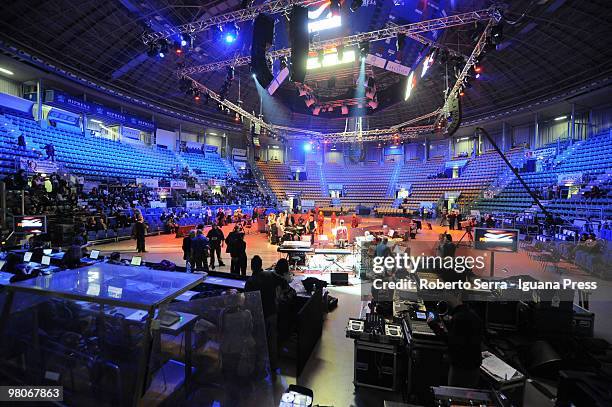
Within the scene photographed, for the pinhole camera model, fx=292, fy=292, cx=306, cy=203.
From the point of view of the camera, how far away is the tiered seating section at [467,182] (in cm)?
2495

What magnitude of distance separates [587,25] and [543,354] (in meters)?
19.7

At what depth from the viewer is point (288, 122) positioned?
3312 centimetres

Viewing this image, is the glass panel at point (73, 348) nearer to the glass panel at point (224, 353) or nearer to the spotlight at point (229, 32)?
the glass panel at point (224, 353)

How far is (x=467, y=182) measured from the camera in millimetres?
26453

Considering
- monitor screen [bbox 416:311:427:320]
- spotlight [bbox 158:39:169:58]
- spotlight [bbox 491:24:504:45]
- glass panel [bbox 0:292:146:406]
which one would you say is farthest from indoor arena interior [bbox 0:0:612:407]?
spotlight [bbox 158:39:169:58]

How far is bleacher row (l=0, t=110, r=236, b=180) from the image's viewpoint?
15016 millimetres

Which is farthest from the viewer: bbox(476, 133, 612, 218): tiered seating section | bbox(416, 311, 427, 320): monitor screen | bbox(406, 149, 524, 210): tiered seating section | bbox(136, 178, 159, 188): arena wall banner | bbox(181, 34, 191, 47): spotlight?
bbox(406, 149, 524, 210): tiered seating section

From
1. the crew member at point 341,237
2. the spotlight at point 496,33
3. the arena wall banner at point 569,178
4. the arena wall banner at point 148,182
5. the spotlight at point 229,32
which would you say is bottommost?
the crew member at point 341,237

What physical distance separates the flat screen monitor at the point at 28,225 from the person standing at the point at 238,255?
6.85 m

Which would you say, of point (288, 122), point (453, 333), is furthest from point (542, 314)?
point (288, 122)

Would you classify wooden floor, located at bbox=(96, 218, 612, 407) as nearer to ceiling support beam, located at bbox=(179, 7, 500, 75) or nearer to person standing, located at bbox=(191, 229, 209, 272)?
person standing, located at bbox=(191, 229, 209, 272)

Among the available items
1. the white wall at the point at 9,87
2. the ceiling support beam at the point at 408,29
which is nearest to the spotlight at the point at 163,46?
the ceiling support beam at the point at 408,29

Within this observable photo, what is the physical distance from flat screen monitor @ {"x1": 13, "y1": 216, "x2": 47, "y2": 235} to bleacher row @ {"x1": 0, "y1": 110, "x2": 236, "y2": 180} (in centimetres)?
626

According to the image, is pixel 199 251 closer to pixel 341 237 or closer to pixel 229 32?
pixel 341 237
